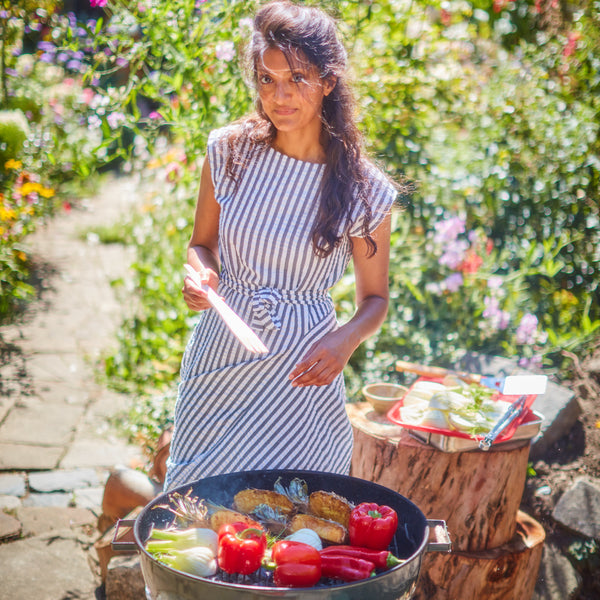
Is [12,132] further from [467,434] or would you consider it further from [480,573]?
[480,573]

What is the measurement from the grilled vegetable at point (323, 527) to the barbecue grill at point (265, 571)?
137 mm

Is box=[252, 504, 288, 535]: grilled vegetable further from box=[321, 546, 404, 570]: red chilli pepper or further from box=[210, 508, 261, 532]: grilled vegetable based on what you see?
box=[321, 546, 404, 570]: red chilli pepper

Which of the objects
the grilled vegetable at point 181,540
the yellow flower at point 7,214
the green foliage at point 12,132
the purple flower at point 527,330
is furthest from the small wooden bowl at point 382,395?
the green foliage at point 12,132

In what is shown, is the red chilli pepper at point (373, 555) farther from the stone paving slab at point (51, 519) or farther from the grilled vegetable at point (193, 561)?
the stone paving slab at point (51, 519)

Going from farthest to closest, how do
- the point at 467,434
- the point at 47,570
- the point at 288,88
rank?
the point at 47,570, the point at 467,434, the point at 288,88

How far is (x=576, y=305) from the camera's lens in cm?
380

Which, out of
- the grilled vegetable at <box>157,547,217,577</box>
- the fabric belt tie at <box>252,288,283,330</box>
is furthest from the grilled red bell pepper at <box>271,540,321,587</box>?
the fabric belt tie at <box>252,288,283,330</box>

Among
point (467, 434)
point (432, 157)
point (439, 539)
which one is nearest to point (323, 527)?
point (439, 539)

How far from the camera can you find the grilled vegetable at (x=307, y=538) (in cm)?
144

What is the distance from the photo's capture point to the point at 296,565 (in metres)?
1.33

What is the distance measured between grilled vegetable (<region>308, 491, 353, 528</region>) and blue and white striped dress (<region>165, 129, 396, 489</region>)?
271mm

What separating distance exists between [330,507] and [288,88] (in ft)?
3.63

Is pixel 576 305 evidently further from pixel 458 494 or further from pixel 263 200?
pixel 263 200

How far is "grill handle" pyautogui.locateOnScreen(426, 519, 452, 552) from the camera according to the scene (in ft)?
5.16
